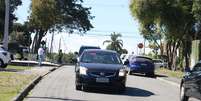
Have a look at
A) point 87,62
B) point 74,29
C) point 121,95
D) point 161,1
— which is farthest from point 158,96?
point 74,29

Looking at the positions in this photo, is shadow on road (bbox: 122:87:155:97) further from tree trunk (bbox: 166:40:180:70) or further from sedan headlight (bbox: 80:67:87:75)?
tree trunk (bbox: 166:40:180:70)

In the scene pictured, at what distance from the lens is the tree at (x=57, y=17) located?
239 ft

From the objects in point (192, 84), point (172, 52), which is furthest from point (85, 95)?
point (172, 52)

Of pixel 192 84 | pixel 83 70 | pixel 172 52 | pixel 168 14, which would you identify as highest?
pixel 168 14

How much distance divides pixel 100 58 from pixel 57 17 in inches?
2027

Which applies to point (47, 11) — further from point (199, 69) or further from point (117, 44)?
point (117, 44)

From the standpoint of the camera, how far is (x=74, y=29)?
80.0m

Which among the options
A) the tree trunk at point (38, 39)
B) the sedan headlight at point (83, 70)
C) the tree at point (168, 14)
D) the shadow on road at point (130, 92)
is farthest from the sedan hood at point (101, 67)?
the tree trunk at point (38, 39)

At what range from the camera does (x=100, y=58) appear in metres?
23.4

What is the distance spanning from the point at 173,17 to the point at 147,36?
12.9 metres

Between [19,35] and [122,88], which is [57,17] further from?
[122,88]

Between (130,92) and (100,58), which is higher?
(100,58)

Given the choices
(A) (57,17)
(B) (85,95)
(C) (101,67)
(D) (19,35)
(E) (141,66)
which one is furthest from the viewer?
(D) (19,35)

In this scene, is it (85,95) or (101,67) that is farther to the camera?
(101,67)
